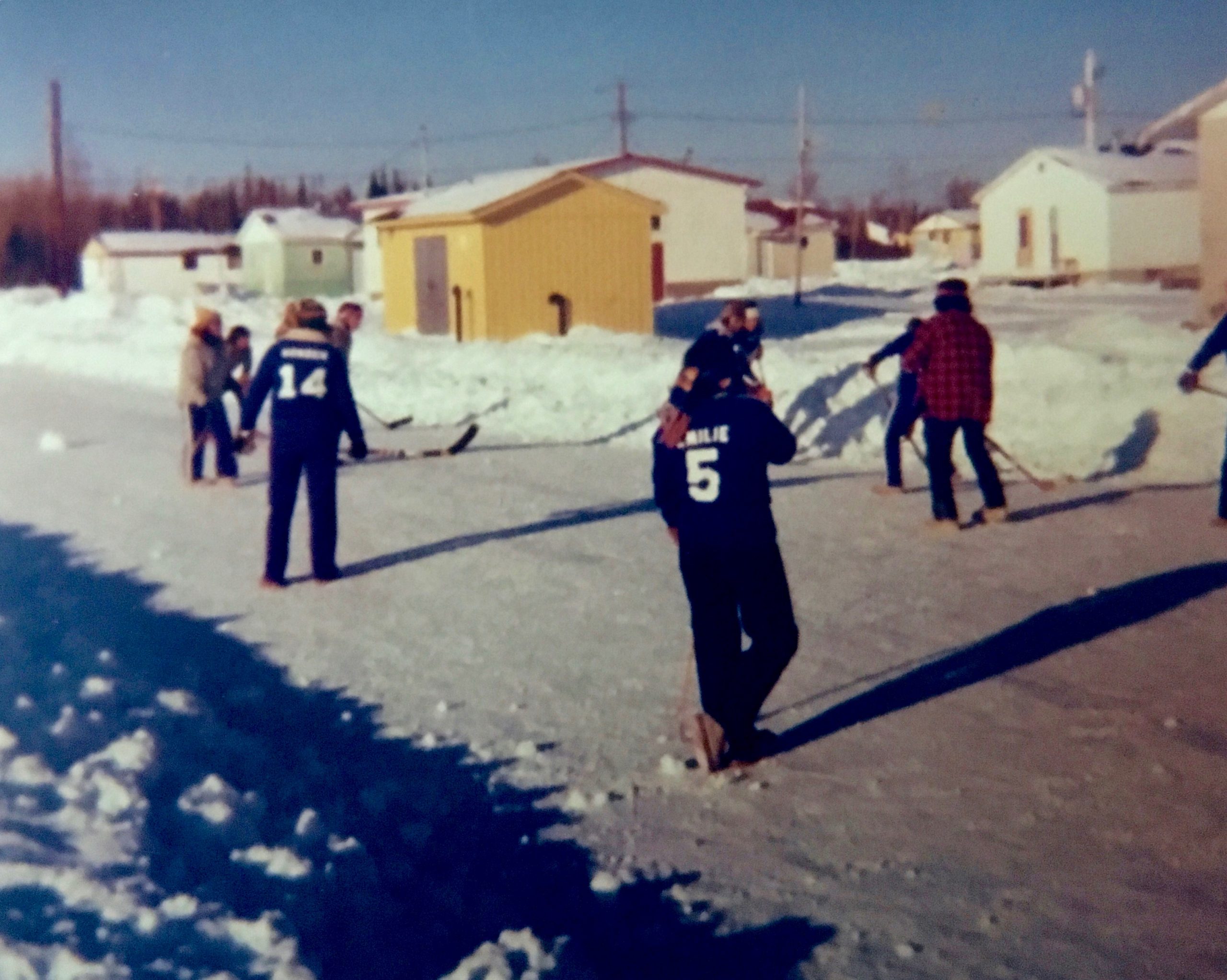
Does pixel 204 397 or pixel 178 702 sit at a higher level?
pixel 204 397

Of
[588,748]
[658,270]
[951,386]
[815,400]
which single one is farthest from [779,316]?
[588,748]

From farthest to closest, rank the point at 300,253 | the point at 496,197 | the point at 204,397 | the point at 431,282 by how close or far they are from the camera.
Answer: the point at 300,253, the point at 431,282, the point at 496,197, the point at 204,397

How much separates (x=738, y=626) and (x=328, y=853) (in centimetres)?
179

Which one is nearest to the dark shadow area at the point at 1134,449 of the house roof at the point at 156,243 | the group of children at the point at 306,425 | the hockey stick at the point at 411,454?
the hockey stick at the point at 411,454

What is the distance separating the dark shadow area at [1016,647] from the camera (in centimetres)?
627

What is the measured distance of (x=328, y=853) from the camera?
4750 mm

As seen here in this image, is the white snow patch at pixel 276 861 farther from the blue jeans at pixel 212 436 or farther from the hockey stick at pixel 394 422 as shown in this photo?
the hockey stick at pixel 394 422

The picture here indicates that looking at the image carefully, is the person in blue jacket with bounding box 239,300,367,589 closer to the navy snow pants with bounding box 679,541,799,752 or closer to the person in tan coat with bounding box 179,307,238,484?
the navy snow pants with bounding box 679,541,799,752

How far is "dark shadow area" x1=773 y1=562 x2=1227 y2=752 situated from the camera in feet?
20.6

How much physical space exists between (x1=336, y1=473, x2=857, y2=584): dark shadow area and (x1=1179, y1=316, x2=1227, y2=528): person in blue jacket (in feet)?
11.1

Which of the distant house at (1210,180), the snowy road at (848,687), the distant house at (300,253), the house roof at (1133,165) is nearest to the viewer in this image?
the snowy road at (848,687)

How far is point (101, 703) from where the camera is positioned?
20.9 ft

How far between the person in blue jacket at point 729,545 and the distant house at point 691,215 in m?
44.3

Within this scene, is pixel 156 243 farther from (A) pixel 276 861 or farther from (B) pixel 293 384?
(A) pixel 276 861
